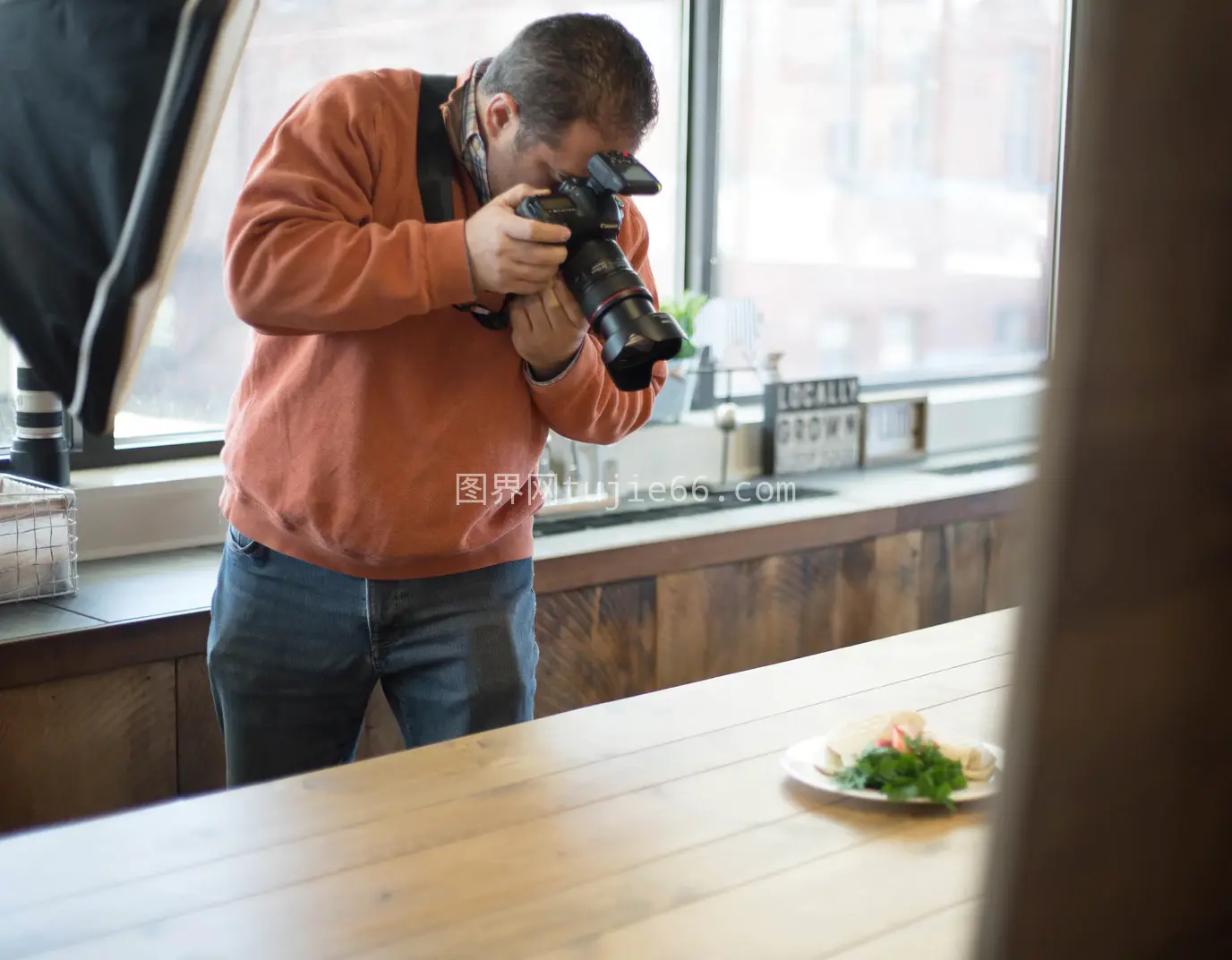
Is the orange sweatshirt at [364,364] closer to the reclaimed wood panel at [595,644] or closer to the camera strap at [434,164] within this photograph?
the camera strap at [434,164]

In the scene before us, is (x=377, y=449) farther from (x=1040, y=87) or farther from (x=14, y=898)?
(x=1040, y=87)

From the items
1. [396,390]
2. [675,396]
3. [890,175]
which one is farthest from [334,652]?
[890,175]

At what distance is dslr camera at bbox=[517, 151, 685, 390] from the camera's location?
128cm

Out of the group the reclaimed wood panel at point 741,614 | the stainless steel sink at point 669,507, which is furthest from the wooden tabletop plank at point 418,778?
the stainless steel sink at point 669,507

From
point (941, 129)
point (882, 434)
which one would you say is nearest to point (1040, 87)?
point (941, 129)

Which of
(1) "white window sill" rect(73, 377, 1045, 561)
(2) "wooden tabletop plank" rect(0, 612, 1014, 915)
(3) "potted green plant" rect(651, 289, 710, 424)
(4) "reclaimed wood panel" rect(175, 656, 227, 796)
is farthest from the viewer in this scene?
(3) "potted green plant" rect(651, 289, 710, 424)

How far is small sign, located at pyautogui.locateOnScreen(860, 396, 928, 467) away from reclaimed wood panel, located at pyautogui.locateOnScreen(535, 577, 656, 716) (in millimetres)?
980

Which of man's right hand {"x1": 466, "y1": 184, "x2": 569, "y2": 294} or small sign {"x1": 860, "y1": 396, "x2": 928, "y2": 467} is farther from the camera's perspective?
small sign {"x1": 860, "y1": 396, "x2": 928, "y2": 467}

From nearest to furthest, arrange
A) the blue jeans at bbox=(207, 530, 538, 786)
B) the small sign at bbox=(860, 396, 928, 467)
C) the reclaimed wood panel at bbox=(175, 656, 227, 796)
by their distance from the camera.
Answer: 1. the blue jeans at bbox=(207, 530, 538, 786)
2. the reclaimed wood panel at bbox=(175, 656, 227, 796)
3. the small sign at bbox=(860, 396, 928, 467)

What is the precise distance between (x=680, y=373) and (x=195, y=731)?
1.37 metres

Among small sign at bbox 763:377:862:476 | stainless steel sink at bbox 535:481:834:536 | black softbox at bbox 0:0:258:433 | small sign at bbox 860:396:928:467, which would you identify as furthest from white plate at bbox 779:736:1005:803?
small sign at bbox 860:396:928:467

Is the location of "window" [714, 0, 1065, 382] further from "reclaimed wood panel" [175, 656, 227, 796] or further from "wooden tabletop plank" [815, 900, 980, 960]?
"wooden tabletop plank" [815, 900, 980, 960]

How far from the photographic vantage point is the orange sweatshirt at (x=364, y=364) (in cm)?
131

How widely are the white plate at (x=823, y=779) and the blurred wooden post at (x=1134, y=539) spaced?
947 mm
